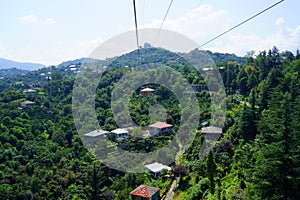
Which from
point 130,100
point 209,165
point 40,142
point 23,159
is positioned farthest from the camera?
point 130,100

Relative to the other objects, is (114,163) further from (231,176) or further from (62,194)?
(231,176)

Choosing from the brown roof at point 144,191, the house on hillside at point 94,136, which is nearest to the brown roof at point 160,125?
the house on hillside at point 94,136

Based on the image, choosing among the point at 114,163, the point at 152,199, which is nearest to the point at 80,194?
the point at 114,163

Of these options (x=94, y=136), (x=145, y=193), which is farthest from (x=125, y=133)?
(x=145, y=193)

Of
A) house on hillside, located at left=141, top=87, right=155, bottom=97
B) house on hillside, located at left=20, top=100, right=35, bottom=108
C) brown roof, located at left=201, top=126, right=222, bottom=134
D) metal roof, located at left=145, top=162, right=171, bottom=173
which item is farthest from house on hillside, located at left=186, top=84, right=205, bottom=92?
house on hillside, located at left=20, top=100, right=35, bottom=108

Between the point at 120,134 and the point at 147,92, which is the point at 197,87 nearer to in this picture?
the point at 147,92

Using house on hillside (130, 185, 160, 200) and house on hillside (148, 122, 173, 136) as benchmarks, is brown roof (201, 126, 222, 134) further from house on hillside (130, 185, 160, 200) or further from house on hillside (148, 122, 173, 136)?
house on hillside (130, 185, 160, 200)

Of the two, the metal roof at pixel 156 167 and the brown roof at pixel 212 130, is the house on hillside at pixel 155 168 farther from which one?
the brown roof at pixel 212 130
